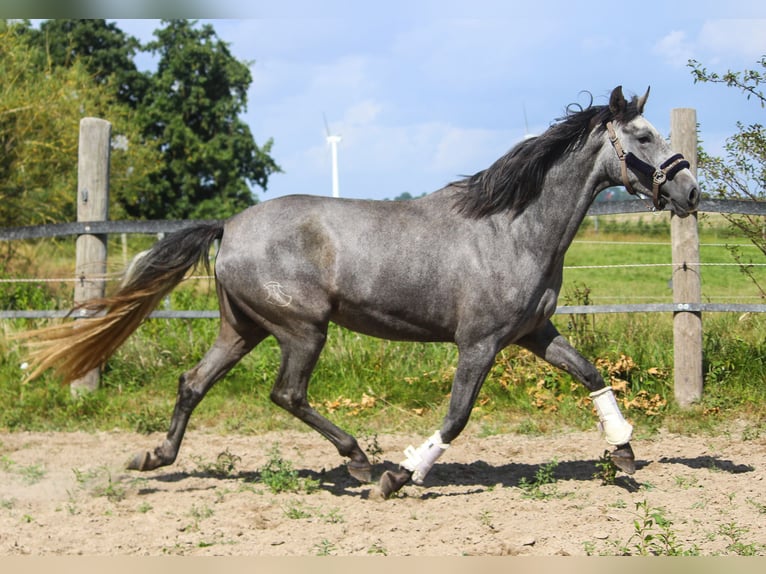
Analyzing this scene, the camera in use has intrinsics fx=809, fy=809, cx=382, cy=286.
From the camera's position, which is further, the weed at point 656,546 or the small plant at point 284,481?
the small plant at point 284,481

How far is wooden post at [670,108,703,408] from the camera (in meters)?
6.70

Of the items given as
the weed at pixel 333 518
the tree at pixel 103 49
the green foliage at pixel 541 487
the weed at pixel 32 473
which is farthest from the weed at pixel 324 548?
the tree at pixel 103 49

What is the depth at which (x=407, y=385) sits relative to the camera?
7148mm

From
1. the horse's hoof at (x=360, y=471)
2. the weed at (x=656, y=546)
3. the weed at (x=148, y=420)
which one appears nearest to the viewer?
the weed at (x=656, y=546)

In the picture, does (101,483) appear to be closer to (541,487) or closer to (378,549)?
(378,549)

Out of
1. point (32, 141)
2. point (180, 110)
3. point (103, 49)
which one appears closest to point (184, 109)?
point (180, 110)

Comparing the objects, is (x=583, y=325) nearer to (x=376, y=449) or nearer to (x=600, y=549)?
(x=376, y=449)

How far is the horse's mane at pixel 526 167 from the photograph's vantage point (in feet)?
15.9

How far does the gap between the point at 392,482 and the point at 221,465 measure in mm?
1327

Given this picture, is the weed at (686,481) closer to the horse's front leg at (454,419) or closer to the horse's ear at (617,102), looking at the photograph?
the horse's front leg at (454,419)

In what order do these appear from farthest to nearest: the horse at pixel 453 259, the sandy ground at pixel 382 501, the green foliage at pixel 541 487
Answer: the horse at pixel 453 259, the green foliage at pixel 541 487, the sandy ground at pixel 382 501

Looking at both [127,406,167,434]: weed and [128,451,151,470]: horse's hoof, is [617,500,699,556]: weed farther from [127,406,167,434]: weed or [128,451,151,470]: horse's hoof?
[127,406,167,434]: weed

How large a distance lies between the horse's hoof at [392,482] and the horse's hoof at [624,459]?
131cm

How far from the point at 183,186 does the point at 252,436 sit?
29.7 m
